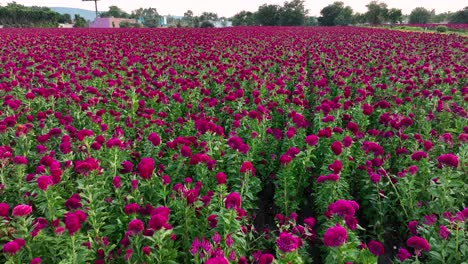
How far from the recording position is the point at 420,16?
3654 inches

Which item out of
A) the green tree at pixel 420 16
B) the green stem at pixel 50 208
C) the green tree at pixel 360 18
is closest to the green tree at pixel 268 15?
the green tree at pixel 360 18

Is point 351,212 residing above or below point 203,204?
above

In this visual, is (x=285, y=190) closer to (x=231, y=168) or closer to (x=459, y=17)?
(x=231, y=168)

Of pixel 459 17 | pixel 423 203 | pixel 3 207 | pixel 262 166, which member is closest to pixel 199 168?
pixel 262 166

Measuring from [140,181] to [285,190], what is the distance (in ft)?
5.68

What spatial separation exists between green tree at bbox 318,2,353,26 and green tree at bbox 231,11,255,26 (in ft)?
49.6

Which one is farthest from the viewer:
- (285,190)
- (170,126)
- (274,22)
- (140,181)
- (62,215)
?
(274,22)

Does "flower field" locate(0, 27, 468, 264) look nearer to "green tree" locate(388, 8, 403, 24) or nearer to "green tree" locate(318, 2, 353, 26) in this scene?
"green tree" locate(318, 2, 353, 26)

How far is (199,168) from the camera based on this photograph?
13.7ft

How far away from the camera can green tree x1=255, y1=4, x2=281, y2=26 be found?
70.1 meters

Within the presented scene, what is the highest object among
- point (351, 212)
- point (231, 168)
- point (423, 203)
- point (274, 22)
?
point (274, 22)

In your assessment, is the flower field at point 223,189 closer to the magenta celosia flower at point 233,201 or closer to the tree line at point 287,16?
the magenta celosia flower at point 233,201

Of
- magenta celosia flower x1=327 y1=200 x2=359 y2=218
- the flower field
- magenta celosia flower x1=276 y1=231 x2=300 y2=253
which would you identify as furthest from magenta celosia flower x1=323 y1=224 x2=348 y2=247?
magenta celosia flower x1=327 y1=200 x2=359 y2=218

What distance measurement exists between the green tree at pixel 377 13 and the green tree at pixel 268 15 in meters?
22.3
